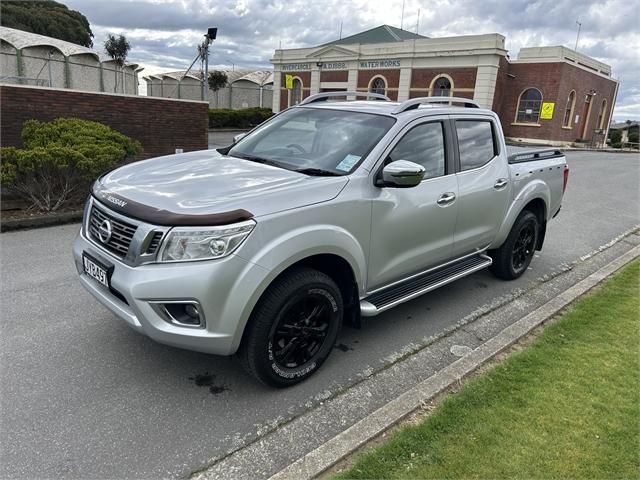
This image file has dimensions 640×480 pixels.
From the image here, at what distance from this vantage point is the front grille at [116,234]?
281 cm

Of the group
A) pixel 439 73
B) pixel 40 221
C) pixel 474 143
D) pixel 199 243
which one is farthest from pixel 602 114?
pixel 199 243

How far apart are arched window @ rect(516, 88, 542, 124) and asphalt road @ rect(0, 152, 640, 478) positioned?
35.1m

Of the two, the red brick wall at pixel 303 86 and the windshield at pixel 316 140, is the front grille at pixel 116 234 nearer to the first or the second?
the windshield at pixel 316 140

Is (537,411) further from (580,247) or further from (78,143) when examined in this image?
(78,143)

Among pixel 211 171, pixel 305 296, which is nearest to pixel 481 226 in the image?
pixel 305 296

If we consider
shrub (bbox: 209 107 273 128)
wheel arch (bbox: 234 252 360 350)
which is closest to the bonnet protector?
wheel arch (bbox: 234 252 360 350)

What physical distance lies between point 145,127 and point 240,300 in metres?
9.61

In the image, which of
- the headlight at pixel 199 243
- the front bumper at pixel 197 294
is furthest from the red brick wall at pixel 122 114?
the headlight at pixel 199 243

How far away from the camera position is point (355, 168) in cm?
339

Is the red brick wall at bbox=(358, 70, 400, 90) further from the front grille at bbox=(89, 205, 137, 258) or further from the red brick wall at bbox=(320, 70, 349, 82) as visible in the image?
the front grille at bbox=(89, 205, 137, 258)

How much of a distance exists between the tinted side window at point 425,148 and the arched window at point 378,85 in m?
36.7

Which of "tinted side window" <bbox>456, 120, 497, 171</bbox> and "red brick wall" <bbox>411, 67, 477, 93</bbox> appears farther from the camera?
"red brick wall" <bbox>411, 67, 477, 93</bbox>

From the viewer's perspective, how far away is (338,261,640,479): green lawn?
2.51 metres

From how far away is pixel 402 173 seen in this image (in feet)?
10.6
